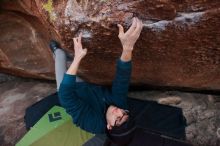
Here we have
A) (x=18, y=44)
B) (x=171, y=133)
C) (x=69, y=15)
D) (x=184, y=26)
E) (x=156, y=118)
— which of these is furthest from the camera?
(x=18, y=44)

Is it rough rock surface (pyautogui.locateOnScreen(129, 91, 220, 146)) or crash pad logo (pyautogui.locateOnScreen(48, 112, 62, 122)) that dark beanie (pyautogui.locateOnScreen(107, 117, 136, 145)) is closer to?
rough rock surface (pyautogui.locateOnScreen(129, 91, 220, 146))

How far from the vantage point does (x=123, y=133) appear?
4.29 m

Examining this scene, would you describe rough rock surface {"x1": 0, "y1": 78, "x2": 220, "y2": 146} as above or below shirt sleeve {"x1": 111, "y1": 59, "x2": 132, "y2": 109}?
below

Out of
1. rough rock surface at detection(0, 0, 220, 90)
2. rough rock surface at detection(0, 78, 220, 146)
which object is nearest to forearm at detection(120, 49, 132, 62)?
rough rock surface at detection(0, 0, 220, 90)

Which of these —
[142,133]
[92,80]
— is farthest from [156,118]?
[92,80]

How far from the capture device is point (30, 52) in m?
6.25

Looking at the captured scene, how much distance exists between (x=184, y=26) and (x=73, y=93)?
1410 mm

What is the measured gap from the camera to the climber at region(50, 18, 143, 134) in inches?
161

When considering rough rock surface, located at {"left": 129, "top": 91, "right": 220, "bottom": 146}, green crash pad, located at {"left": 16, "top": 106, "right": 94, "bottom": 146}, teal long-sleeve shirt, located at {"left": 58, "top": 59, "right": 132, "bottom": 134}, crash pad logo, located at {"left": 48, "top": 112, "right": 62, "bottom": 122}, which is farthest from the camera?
crash pad logo, located at {"left": 48, "top": 112, "right": 62, "bottom": 122}

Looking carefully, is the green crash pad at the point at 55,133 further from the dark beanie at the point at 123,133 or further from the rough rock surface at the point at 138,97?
the dark beanie at the point at 123,133

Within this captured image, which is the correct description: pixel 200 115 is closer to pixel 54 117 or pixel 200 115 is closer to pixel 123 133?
pixel 123 133

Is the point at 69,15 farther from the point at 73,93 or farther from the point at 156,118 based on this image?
the point at 156,118

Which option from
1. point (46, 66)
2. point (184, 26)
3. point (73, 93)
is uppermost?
point (184, 26)

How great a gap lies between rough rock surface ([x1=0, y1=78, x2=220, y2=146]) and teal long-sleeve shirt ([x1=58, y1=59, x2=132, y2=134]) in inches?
55.7
